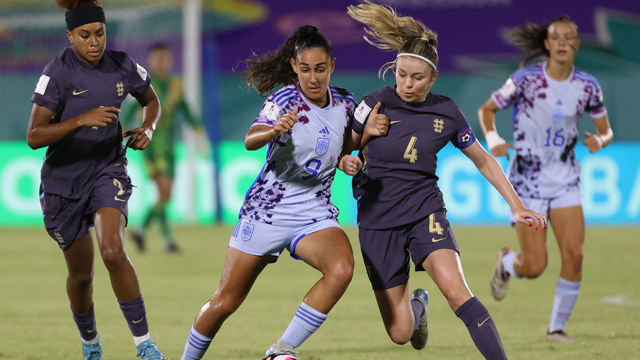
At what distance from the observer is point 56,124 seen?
456 cm

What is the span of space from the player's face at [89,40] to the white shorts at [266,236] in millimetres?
1311

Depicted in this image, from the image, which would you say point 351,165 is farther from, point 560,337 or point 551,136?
point 551,136

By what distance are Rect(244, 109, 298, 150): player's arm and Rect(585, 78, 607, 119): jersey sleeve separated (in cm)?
287

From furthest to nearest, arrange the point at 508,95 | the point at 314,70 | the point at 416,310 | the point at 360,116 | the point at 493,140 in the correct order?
the point at 508,95, the point at 493,140, the point at 416,310, the point at 360,116, the point at 314,70

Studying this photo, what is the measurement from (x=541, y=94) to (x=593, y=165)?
9051 millimetres

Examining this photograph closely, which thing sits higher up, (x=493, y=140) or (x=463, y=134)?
(x=463, y=134)

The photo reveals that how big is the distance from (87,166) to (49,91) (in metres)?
0.47

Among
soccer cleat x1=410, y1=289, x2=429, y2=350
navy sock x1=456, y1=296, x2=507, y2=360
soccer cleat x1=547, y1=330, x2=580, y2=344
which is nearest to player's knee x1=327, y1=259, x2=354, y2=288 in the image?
navy sock x1=456, y1=296, x2=507, y2=360

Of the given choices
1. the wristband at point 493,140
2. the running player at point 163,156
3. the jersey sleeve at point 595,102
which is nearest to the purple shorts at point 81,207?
the wristband at point 493,140

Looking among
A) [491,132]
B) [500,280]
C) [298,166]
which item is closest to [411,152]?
[298,166]

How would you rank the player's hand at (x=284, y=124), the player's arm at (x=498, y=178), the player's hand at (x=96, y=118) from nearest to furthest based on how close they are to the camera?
the player's hand at (x=284, y=124) < the player's arm at (x=498, y=178) < the player's hand at (x=96, y=118)

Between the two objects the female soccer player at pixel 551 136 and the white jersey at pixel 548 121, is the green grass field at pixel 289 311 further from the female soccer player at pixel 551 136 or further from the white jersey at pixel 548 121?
the white jersey at pixel 548 121

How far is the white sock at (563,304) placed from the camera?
577 cm

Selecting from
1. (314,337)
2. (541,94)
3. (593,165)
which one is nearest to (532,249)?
(541,94)
